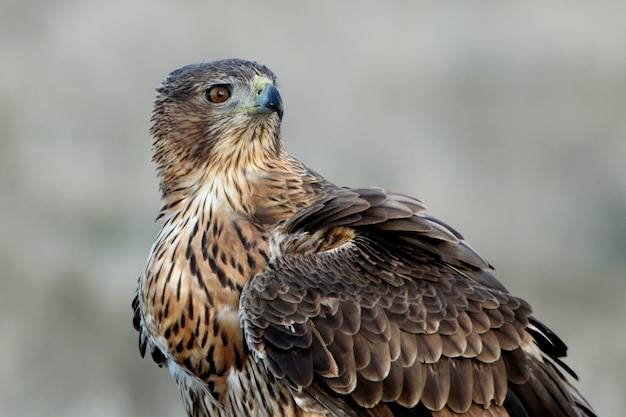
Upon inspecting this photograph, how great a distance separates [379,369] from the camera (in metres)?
5.31

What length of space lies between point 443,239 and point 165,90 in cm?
156

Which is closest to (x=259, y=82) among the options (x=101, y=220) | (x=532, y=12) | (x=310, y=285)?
(x=310, y=285)

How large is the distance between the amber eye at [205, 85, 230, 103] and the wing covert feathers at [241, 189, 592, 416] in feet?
2.32

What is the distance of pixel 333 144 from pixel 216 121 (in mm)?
5208

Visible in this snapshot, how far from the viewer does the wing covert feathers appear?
529 cm

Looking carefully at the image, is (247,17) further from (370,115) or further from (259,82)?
(259,82)

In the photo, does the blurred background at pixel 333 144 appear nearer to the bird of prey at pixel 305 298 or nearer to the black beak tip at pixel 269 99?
the bird of prey at pixel 305 298

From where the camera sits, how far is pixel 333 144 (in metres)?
11.0

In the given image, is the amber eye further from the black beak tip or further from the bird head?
the black beak tip

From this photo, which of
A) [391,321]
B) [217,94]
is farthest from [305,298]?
[217,94]

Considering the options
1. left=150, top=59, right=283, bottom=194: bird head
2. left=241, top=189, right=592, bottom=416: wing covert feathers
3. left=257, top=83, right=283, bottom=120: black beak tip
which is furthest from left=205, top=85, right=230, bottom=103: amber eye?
left=241, top=189, right=592, bottom=416: wing covert feathers

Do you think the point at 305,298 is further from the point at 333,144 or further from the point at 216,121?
the point at 333,144

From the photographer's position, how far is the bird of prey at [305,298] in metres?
5.30

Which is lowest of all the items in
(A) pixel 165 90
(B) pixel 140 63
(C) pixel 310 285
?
(B) pixel 140 63
